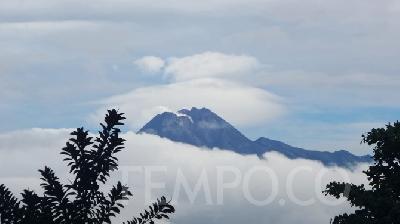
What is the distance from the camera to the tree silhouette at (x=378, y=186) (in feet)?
103

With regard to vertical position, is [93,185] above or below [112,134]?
below

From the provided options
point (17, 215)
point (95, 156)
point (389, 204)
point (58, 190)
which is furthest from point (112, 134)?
point (389, 204)

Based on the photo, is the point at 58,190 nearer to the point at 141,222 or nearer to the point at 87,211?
the point at 87,211

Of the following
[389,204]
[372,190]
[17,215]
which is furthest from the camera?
[372,190]

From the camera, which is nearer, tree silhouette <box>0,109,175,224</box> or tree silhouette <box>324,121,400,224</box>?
tree silhouette <box>0,109,175,224</box>

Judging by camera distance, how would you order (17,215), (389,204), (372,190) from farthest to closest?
(372,190) < (389,204) < (17,215)

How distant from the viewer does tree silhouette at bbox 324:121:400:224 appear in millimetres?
31312

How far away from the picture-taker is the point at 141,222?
12.2 m

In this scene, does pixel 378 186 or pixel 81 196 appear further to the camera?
pixel 378 186

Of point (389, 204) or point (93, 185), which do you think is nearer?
point (93, 185)

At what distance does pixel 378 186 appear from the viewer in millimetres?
32781

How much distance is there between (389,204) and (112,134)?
21.0 m

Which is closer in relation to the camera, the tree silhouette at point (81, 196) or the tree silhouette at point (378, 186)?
the tree silhouette at point (81, 196)

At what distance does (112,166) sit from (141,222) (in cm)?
108
